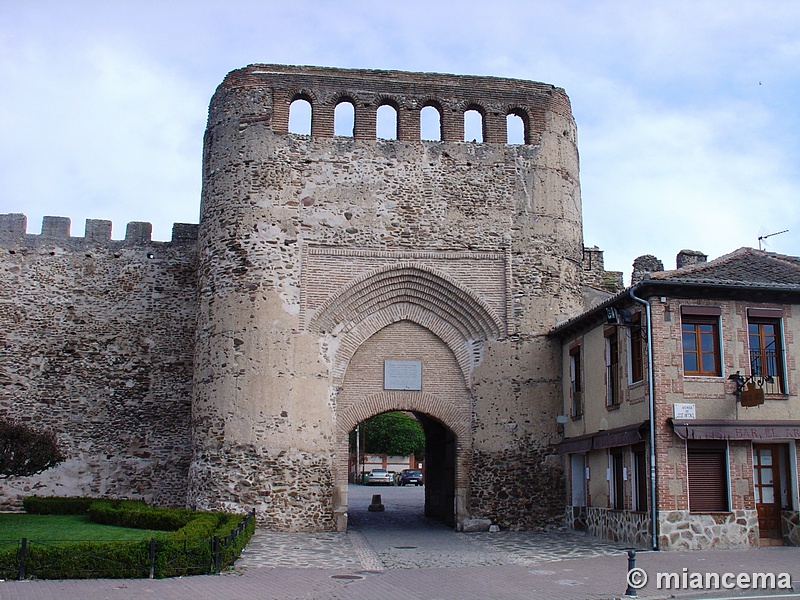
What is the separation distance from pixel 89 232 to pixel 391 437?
35887mm

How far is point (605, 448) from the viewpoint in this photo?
17281 mm

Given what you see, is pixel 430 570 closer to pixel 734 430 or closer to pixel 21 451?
pixel 734 430

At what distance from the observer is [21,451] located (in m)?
16.5

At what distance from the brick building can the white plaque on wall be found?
465 cm

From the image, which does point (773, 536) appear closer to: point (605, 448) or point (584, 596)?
point (605, 448)

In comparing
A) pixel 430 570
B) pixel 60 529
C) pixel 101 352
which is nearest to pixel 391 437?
pixel 101 352

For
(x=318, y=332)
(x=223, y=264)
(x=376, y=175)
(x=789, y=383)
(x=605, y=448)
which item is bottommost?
(x=605, y=448)

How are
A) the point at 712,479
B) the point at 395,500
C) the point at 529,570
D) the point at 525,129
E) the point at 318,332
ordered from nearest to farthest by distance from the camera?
1. the point at 529,570
2. the point at 712,479
3. the point at 318,332
4. the point at 525,129
5. the point at 395,500

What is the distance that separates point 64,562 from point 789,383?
1265 cm

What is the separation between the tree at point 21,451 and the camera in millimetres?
16219

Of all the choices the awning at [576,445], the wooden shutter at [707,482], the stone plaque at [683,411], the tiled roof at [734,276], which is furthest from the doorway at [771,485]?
the awning at [576,445]

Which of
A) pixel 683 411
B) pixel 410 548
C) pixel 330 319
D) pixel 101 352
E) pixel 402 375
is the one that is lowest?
pixel 410 548

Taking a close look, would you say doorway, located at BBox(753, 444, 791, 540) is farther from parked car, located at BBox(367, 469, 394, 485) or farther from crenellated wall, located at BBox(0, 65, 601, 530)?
parked car, located at BBox(367, 469, 394, 485)

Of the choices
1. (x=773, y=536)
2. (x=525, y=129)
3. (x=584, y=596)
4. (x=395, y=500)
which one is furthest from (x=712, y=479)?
(x=395, y=500)
